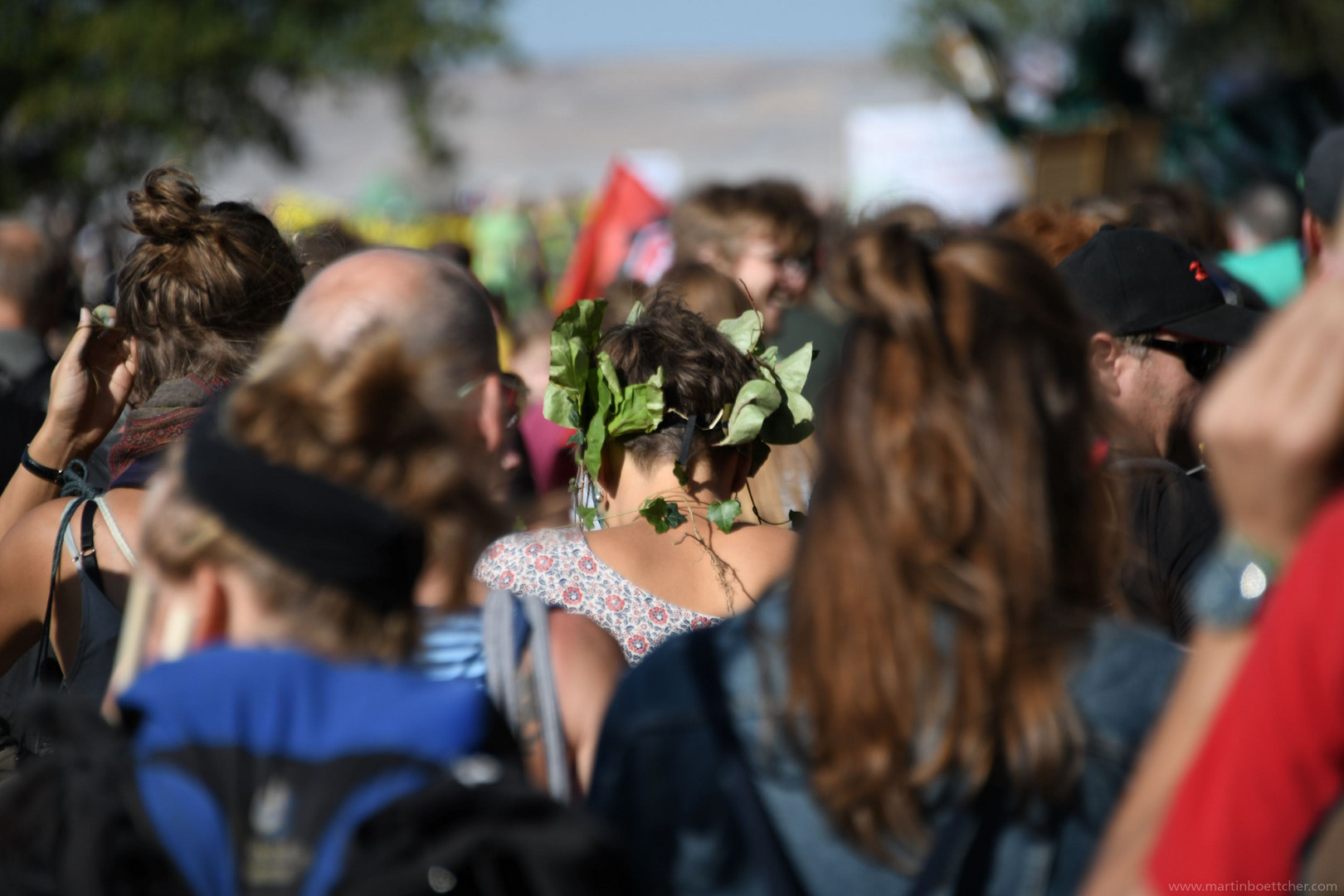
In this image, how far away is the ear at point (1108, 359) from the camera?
9.77 feet

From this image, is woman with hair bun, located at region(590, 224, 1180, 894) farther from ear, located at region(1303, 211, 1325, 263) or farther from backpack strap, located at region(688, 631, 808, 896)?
ear, located at region(1303, 211, 1325, 263)

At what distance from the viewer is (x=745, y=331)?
314 centimetres

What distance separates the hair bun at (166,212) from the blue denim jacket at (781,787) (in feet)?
6.47

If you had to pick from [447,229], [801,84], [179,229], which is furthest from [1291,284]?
[801,84]

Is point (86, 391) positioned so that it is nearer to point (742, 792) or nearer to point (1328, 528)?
point (742, 792)

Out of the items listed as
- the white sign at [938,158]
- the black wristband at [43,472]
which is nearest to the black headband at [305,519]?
the black wristband at [43,472]

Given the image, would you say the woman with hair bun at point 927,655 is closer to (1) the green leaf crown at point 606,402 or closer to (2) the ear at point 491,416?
(2) the ear at point 491,416

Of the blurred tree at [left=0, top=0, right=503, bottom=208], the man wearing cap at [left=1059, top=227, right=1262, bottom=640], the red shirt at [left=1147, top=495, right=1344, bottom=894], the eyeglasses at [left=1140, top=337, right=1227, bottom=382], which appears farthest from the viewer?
the blurred tree at [left=0, top=0, right=503, bottom=208]

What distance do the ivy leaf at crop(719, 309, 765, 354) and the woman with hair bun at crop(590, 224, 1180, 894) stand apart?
146 centimetres

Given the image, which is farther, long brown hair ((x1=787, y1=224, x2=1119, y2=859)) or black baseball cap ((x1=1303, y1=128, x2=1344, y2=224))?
black baseball cap ((x1=1303, y1=128, x2=1344, y2=224))

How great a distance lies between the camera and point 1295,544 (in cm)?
121

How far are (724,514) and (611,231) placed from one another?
19.6 ft

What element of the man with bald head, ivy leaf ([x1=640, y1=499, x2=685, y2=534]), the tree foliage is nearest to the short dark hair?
ivy leaf ([x1=640, y1=499, x2=685, y2=534])

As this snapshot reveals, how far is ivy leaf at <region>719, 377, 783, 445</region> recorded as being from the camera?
289 centimetres
